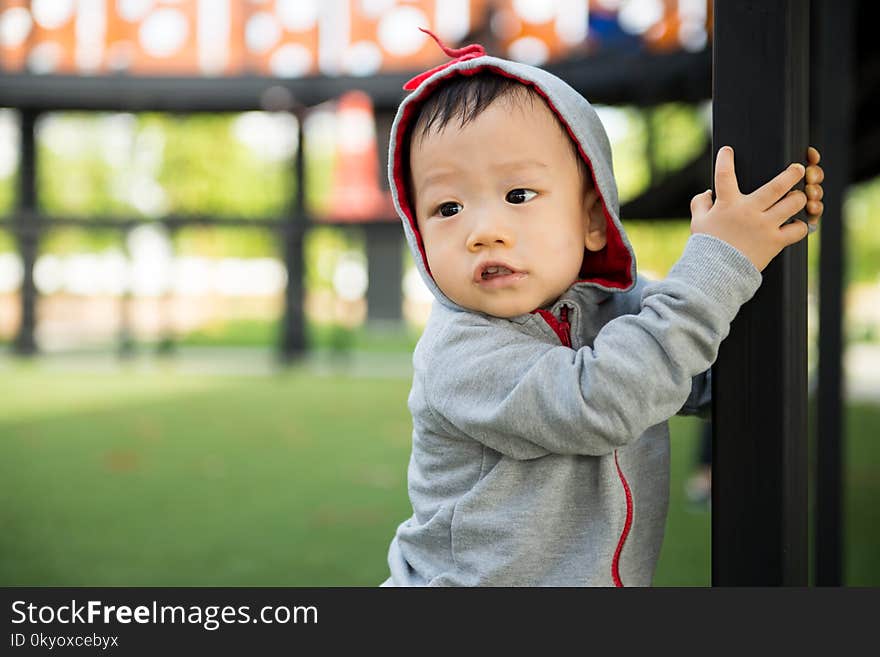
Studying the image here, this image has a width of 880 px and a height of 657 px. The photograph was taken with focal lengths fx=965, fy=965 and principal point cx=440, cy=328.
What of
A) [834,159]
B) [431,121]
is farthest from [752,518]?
[834,159]

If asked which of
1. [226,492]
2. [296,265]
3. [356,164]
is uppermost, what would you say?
[356,164]

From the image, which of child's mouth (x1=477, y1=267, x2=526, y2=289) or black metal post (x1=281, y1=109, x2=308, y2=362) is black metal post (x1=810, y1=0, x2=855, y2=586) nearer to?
child's mouth (x1=477, y1=267, x2=526, y2=289)

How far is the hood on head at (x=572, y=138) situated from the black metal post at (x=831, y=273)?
5.03ft

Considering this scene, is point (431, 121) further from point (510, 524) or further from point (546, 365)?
point (510, 524)

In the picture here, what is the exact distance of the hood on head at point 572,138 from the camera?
1234mm

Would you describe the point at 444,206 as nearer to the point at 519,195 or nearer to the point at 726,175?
the point at 519,195

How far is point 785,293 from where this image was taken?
1101 mm

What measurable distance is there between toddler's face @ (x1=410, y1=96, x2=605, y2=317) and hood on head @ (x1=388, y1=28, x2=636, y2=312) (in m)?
0.03

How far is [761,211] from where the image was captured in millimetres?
1096

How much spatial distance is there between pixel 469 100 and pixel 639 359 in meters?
0.40

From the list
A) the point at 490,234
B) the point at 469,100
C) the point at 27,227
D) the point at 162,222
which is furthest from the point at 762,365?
the point at 27,227

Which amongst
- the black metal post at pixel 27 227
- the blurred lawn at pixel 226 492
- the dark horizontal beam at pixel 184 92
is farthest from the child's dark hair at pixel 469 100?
the black metal post at pixel 27 227

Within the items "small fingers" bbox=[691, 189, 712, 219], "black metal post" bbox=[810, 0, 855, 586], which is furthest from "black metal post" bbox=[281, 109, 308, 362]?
"small fingers" bbox=[691, 189, 712, 219]

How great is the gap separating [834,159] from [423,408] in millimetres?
1919
